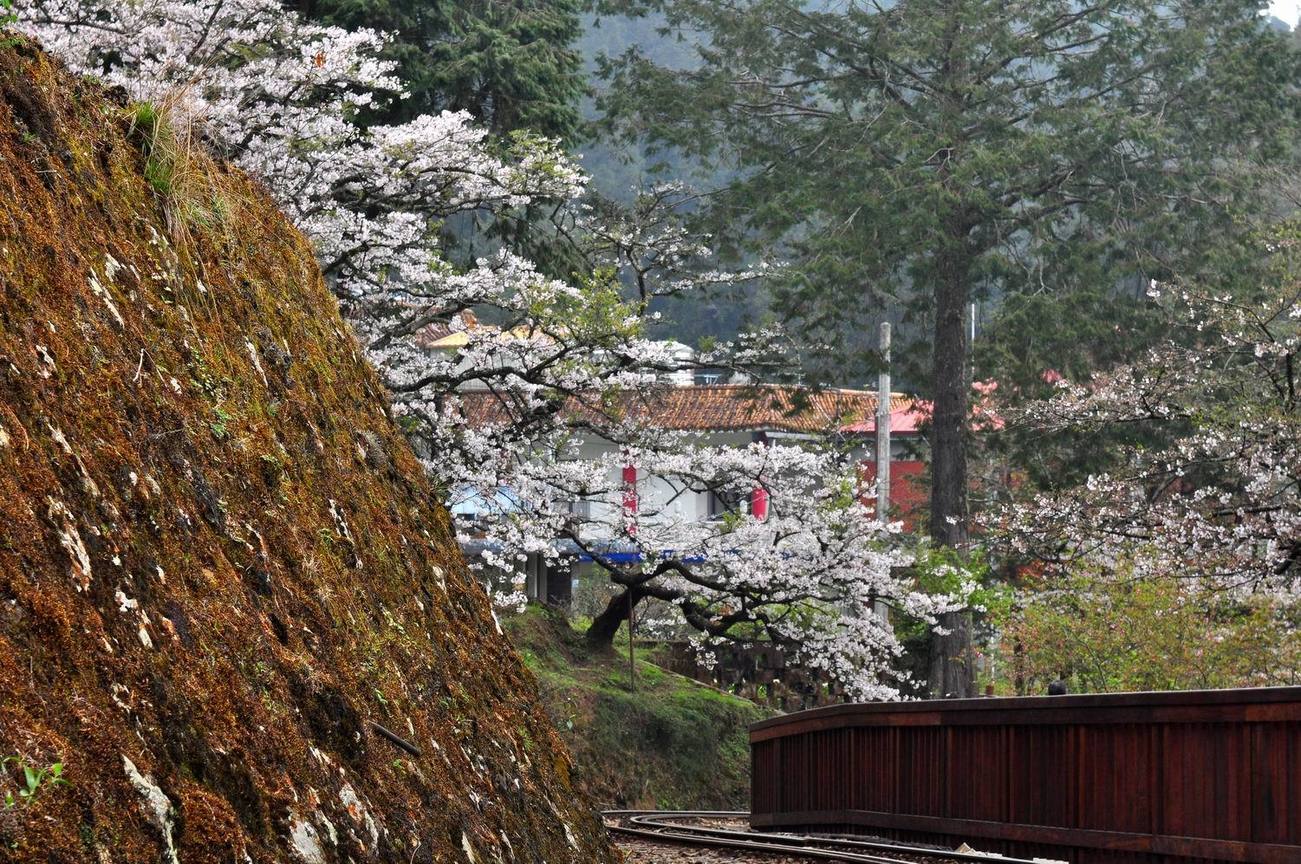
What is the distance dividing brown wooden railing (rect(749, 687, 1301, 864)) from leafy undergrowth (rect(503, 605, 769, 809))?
926 cm

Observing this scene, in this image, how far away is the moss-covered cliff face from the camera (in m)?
3.01

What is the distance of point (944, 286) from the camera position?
29594 millimetres

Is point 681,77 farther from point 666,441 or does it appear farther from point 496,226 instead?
point 666,441

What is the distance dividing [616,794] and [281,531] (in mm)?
16378

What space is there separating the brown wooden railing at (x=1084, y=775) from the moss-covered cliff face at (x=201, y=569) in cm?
307

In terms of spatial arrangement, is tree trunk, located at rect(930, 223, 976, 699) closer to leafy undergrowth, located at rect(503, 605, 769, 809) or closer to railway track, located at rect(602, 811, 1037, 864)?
leafy undergrowth, located at rect(503, 605, 769, 809)

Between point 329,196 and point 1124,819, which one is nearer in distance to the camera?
point 1124,819

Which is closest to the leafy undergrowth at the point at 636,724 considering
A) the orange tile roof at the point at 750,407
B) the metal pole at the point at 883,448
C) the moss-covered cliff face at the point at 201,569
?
the metal pole at the point at 883,448

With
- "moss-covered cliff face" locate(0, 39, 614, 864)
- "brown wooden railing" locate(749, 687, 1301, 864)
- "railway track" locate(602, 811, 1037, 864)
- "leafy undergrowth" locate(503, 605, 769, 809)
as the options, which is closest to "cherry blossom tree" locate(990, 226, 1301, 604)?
"leafy undergrowth" locate(503, 605, 769, 809)

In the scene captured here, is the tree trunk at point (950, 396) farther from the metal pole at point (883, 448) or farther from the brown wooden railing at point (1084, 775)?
the brown wooden railing at point (1084, 775)

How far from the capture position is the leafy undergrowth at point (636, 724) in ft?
68.1

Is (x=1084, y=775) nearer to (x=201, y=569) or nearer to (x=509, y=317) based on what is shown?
(x=201, y=569)

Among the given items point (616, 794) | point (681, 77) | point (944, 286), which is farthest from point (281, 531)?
point (681, 77)

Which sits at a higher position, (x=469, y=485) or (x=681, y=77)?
(x=681, y=77)
